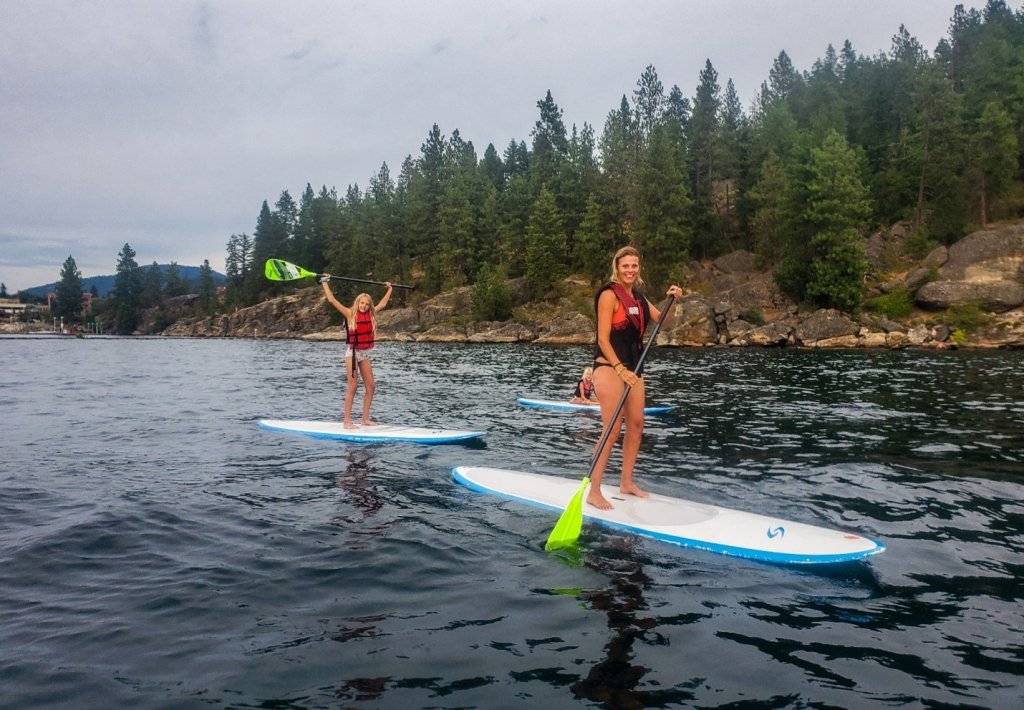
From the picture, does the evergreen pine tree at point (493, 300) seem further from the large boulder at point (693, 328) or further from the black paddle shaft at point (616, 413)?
the black paddle shaft at point (616, 413)

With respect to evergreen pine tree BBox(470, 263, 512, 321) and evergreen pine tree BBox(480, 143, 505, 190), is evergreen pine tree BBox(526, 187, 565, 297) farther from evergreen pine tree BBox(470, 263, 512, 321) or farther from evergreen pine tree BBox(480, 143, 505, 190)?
evergreen pine tree BBox(480, 143, 505, 190)

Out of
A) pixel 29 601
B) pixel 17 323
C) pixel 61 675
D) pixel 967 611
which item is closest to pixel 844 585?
pixel 967 611

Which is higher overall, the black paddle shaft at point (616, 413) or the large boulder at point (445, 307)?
the large boulder at point (445, 307)

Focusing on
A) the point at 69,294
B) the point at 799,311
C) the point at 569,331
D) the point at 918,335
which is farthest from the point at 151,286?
the point at 918,335

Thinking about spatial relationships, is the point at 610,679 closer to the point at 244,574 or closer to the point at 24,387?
the point at 244,574

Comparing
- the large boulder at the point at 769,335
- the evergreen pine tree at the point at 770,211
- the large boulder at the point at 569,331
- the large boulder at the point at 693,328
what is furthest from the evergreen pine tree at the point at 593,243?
the large boulder at the point at 769,335

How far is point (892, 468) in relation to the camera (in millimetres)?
10227

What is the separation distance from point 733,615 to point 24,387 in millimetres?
26135

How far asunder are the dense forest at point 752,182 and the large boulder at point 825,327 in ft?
10.7

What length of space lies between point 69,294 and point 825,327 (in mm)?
168978

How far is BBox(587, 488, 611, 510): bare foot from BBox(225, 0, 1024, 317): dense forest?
52.5 meters

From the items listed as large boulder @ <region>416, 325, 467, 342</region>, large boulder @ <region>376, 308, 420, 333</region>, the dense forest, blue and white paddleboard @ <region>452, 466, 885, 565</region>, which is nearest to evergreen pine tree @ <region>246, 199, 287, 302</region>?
the dense forest

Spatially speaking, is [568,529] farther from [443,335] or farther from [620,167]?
[620,167]

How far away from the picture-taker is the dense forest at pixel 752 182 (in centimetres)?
5872
